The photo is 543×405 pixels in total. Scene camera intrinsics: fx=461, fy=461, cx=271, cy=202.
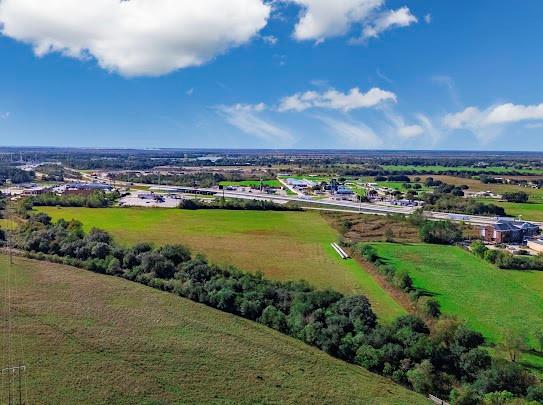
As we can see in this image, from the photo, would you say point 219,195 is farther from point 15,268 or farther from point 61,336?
point 61,336

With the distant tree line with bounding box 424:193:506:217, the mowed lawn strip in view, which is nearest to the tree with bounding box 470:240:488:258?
the mowed lawn strip

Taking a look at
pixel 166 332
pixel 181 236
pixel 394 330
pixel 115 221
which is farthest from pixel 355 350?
pixel 115 221

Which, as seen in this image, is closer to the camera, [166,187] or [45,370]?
[45,370]

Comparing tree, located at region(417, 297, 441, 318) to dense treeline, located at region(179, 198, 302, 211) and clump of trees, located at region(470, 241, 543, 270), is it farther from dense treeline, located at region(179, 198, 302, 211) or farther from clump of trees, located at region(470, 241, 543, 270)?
dense treeline, located at region(179, 198, 302, 211)

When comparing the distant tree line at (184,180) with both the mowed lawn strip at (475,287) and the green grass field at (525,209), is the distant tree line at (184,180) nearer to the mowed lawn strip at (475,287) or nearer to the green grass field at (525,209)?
the green grass field at (525,209)

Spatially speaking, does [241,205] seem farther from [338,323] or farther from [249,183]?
[338,323]

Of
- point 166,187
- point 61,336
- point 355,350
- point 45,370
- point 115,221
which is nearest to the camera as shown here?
point 45,370

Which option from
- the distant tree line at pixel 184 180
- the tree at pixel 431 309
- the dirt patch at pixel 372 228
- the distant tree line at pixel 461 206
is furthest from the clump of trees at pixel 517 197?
the tree at pixel 431 309
